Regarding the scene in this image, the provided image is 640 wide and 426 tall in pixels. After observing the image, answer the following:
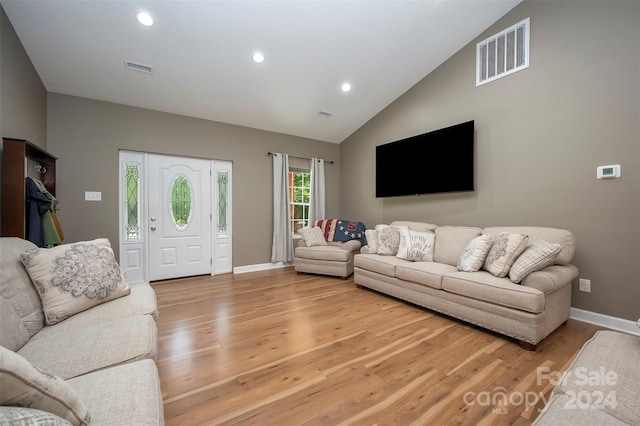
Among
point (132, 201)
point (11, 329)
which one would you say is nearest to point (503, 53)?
point (11, 329)

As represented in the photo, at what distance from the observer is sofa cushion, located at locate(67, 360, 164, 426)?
80 centimetres

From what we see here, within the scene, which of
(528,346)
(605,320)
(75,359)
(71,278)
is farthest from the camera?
(605,320)

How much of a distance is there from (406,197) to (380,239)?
1052 mm

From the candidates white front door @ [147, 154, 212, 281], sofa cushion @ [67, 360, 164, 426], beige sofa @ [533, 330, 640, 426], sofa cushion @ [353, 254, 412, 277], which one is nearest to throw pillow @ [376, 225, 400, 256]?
sofa cushion @ [353, 254, 412, 277]

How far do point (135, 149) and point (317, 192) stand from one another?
3135 millimetres

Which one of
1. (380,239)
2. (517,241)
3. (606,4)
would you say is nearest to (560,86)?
(606,4)

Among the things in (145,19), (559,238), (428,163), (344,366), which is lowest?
(344,366)

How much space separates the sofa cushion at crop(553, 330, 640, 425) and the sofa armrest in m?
0.89

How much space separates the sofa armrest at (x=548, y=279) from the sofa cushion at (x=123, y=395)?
260 centimetres

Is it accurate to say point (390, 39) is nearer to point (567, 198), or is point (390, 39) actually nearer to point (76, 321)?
point (567, 198)

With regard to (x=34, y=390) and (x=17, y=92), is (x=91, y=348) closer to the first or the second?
(x=34, y=390)

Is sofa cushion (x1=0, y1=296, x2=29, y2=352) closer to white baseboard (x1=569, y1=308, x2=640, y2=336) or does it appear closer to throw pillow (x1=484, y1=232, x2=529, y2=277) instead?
throw pillow (x1=484, y1=232, x2=529, y2=277)

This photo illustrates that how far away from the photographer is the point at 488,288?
2.28 metres

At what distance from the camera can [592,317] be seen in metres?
2.54
